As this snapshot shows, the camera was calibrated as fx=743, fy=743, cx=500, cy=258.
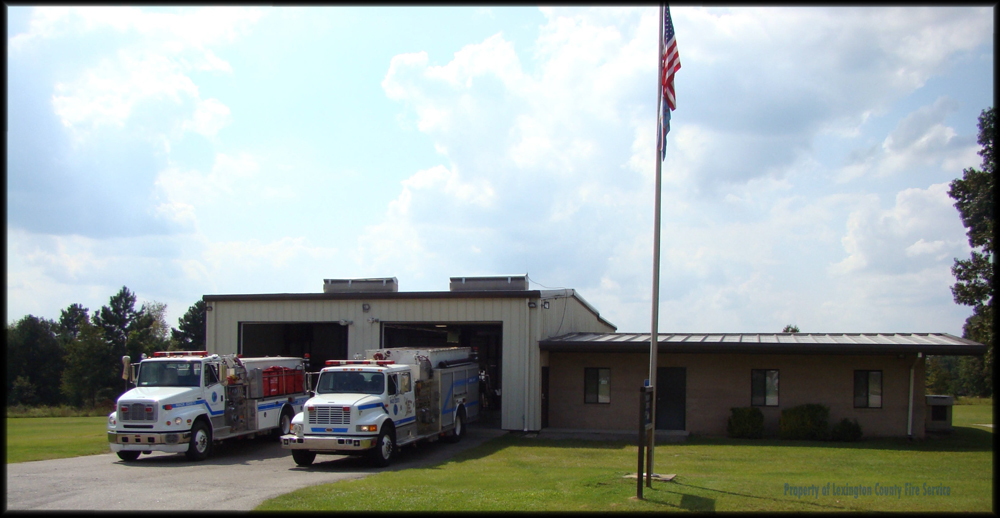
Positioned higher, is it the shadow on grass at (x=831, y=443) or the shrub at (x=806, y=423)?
the shrub at (x=806, y=423)

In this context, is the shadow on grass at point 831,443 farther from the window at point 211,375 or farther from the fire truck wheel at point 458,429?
the window at point 211,375

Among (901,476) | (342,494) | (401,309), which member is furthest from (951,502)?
(401,309)

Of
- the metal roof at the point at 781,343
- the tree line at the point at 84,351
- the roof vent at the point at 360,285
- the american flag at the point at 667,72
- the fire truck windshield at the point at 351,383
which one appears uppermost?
the american flag at the point at 667,72

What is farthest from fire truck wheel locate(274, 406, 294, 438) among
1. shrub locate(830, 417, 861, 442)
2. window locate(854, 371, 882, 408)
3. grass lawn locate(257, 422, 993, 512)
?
window locate(854, 371, 882, 408)

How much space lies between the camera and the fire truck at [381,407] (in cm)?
1698

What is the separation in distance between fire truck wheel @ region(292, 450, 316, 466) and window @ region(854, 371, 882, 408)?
53.4 ft

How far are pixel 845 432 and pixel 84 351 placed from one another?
7145 cm

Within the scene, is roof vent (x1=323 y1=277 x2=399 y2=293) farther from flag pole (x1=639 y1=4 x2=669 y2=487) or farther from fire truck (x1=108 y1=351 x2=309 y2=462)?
flag pole (x1=639 y1=4 x2=669 y2=487)

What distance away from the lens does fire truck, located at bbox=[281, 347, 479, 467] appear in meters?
17.0

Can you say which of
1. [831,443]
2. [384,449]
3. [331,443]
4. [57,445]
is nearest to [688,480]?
[384,449]

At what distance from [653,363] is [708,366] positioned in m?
11.1

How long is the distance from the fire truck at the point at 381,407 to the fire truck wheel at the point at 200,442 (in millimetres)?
2594

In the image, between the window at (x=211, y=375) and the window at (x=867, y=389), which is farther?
the window at (x=867, y=389)

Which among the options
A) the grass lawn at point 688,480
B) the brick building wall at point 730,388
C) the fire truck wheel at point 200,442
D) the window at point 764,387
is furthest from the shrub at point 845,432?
the fire truck wheel at point 200,442
